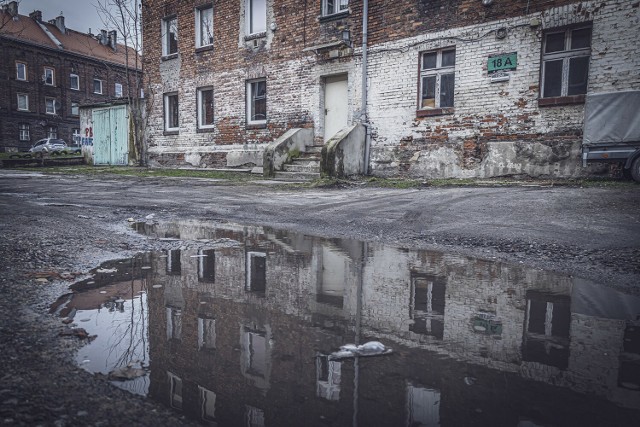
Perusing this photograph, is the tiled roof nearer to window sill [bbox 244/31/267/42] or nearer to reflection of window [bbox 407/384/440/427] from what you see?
window sill [bbox 244/31/267/42]

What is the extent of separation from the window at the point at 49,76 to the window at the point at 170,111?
99.7 feet

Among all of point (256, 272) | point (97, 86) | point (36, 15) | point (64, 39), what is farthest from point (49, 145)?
point (256, 272)

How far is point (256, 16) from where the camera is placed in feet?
49.0

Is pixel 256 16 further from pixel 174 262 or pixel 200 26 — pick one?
pixel 174 262

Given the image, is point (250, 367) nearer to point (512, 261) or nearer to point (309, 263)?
point (309, 263)

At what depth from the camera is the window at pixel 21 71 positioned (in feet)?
126

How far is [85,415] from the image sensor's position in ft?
4.34

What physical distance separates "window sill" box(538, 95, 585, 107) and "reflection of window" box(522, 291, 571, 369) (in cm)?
846

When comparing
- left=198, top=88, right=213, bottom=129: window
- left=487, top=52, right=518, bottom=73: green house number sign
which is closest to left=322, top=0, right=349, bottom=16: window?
left=487, top=52, right=518, bottom=73: green house number sign

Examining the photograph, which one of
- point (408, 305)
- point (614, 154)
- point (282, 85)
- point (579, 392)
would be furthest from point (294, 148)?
point (579, 392)

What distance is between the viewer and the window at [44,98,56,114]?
40.6m

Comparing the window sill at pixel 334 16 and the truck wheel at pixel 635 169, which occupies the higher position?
the window sill at pixel 334 16

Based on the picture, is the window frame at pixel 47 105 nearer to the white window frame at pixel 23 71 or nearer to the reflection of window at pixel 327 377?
the white window frame at pixel 23 71

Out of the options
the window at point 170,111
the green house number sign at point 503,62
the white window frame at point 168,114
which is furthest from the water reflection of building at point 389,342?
the window at point 170,111
